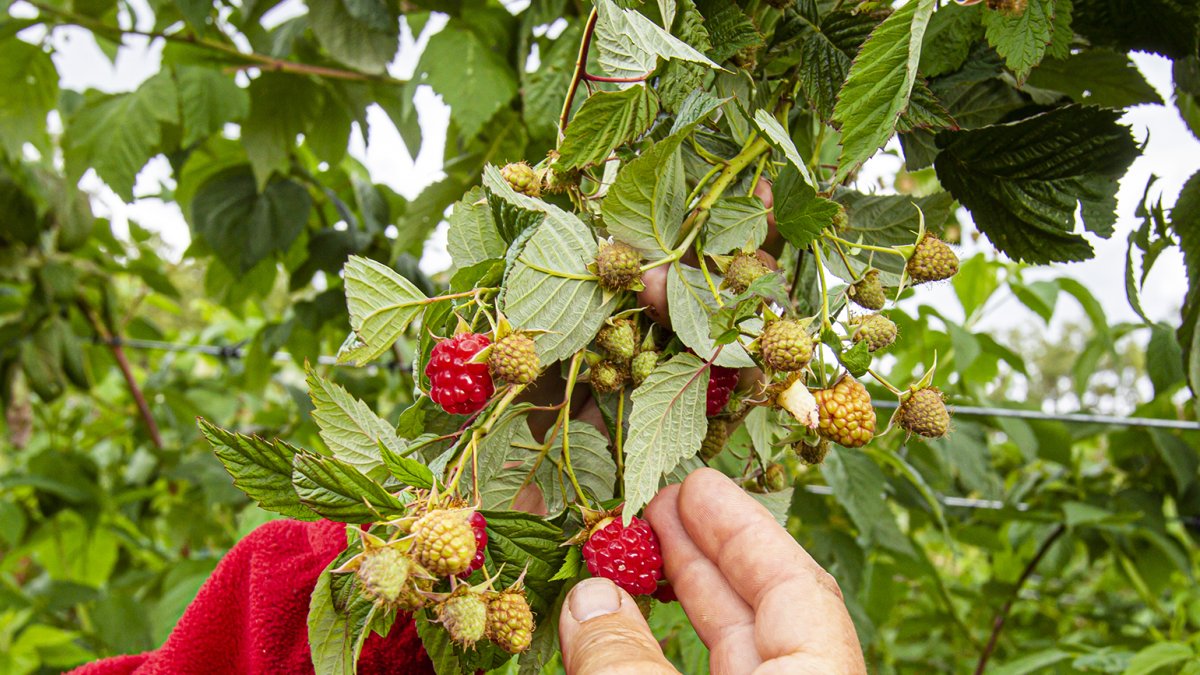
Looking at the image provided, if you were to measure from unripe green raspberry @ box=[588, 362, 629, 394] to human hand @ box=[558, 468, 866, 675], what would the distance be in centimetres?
6

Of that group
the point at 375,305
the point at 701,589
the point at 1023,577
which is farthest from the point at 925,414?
the point at 1023,577

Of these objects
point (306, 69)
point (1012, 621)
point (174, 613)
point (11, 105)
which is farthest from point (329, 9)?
point (1012, 621)

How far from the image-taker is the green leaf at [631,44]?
0.35m

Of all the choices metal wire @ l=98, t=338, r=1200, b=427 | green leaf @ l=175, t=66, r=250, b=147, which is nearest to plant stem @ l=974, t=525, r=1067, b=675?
metal wire @ l=98, t=338, r=1200, b=427

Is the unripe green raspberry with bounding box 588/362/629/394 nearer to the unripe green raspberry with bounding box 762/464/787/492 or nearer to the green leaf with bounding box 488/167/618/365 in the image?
the green leaf with bounding box 488/167/618/365

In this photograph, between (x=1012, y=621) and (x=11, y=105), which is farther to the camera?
(x=1012, y=621)

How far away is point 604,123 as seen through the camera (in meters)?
0.39

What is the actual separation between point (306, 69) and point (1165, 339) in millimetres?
1016

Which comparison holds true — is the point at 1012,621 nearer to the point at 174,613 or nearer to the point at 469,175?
the point at 469,175

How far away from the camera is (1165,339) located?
0.93 meters

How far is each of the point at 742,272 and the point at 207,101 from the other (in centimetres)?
84

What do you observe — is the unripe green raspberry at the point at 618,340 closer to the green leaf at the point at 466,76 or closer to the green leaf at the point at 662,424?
the green leaf at the point at 662,424

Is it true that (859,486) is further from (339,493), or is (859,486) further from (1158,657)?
(339,493)

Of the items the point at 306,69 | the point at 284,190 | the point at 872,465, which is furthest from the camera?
the point at 284,190
